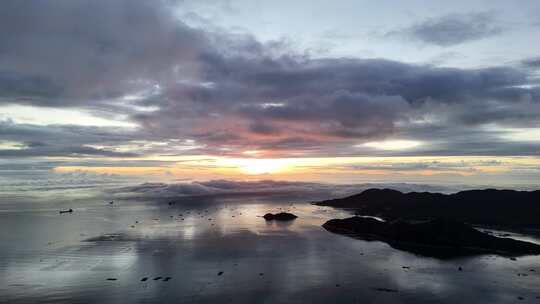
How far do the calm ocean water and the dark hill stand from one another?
6.00m

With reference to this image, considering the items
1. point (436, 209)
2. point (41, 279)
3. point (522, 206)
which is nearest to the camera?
point (41, 279)

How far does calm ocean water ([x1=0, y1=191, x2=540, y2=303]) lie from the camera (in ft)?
169

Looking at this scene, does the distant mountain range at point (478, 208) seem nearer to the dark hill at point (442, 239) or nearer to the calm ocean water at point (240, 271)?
the dark hill at point (442, 239)

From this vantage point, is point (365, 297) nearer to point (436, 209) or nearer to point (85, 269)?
point (85, 269)

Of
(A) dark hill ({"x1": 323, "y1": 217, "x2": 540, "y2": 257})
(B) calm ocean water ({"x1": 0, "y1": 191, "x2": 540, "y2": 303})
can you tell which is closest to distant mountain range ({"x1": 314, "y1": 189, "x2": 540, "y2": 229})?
(A) dark hill ({"x1": 323, "y1": 217, "x2": 540, "y2": 257})

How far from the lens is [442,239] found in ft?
303

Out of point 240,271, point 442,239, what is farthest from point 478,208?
point 240,271

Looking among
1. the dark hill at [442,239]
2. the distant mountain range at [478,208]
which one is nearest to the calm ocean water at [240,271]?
the dark hill at [442,239]

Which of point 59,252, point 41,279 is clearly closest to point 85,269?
point 41,279

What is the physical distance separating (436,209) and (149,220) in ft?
406

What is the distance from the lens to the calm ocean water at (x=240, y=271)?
5141 cm

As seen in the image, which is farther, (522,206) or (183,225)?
(522,206)

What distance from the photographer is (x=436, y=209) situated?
6117 inches

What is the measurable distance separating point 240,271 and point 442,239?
57.8 metres
